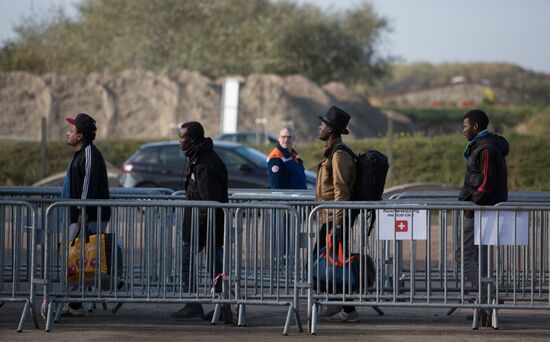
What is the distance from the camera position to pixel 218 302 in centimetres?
1000

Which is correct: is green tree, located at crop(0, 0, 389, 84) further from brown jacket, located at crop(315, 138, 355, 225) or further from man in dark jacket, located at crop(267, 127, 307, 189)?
brown jacket, located at crop(315, 138, 355, 225)

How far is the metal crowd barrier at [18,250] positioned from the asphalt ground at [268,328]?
10.1 inches

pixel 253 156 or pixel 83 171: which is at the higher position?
pixel 253 156

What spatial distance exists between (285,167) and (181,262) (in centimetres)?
359

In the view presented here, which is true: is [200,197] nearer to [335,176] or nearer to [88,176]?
[88,176]

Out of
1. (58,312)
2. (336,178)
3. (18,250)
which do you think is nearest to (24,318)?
(58,312)

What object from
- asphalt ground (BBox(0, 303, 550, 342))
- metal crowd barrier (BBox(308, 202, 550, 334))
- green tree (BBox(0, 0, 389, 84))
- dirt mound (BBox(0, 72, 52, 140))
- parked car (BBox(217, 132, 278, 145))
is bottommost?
asphalt ground (BBox(0, 303, 550, 342))

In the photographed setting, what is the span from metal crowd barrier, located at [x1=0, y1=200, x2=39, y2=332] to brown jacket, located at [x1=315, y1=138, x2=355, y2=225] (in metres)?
2.63

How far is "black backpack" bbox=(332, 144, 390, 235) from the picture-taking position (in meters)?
10.6

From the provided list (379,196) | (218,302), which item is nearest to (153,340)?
(218,302)

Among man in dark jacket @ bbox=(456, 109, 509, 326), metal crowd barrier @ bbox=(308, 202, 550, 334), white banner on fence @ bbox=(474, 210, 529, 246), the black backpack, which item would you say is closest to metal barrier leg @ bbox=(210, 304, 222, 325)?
metal crowd barrier @ bbox=(308, 202, 550, 334)

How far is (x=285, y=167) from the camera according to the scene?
44.9 ft

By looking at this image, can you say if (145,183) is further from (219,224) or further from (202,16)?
(202,16)

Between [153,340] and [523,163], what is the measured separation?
22293 mm
